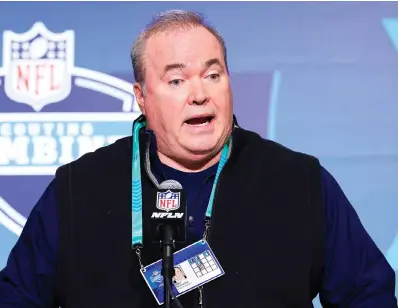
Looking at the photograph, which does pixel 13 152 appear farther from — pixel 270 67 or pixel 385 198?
pixel 385 198

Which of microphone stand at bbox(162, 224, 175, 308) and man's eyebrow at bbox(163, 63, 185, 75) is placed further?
man's eyebrow at bbox(163, 63, 185, 75)

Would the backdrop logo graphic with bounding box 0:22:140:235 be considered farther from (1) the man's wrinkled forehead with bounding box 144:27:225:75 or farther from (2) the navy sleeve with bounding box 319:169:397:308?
(2) the navy sleeve with bounding box 319:169:397:308

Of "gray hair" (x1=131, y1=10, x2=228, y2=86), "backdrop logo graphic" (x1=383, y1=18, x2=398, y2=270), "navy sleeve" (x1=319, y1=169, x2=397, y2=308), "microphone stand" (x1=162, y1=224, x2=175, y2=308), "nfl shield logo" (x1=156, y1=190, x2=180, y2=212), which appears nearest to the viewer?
"microphone stand" (x1=162, y1=224, x2=175, y2=308)

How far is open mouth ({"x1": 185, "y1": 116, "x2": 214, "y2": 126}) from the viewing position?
1.92 metres

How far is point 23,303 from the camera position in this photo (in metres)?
1.95

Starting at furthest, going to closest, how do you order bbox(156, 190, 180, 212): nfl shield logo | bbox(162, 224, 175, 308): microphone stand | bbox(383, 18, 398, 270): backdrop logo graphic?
bbox(383, 18, 398, 270): backdrop logo graphic → bbox(156, 190, 180, 212): nfl shield logo → bbox(162, 224, 175, 308): microphone stand

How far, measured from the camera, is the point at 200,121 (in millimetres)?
1934

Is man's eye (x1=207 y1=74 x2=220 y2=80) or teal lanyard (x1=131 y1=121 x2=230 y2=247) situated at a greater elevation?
man's eye (x1=207 y1=74 x2=220 y2=80)

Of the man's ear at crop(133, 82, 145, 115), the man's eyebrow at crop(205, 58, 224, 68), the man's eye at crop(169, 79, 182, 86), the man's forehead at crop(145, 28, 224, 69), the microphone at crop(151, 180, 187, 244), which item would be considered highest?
the man's forehead at crop(145, 28, 224, 69)

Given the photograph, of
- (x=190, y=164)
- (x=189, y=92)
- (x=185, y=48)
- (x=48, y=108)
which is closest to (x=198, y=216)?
(x=190, y=164)

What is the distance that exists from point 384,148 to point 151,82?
850 mm

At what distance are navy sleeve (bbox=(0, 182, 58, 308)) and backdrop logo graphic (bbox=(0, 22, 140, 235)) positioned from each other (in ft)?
1.78

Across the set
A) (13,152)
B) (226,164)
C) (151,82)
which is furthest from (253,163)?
(13,152)

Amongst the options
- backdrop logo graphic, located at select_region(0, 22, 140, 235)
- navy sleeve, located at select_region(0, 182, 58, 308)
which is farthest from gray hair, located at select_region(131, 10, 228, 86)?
backdrop logo graphic, located at select_region(0, 22, 140, 235)
